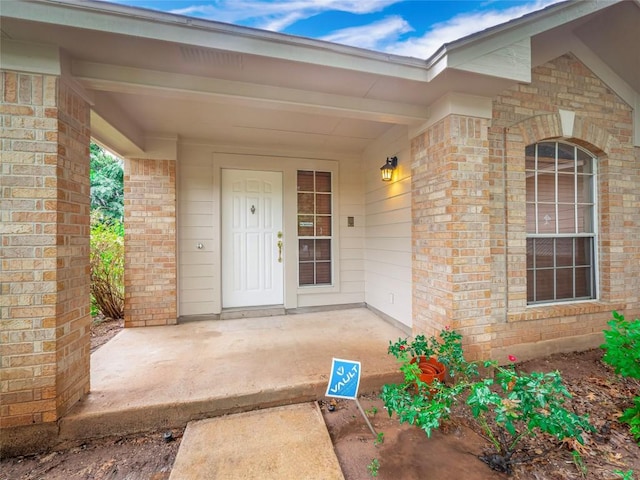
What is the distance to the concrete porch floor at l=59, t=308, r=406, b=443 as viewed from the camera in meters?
1.87

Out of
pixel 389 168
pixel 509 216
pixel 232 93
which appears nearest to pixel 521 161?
pixel 509 216

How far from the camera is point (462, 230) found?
2.40m

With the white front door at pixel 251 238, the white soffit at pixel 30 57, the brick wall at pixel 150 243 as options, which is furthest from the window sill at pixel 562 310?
the white soffit at pixel 30 57

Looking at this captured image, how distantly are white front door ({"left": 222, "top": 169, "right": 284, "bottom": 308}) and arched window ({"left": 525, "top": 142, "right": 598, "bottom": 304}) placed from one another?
3.13m

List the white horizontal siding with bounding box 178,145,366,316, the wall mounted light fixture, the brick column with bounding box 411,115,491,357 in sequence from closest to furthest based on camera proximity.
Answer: the brick column with bounding box 411,115,491,357, the wall mounted light fixture, the white horizontal siding with bounding box 178,145,366,316

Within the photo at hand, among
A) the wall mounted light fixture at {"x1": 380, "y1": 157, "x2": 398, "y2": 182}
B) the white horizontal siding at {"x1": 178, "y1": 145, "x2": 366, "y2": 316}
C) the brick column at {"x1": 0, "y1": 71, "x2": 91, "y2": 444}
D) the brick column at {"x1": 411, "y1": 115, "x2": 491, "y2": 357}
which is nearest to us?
the brick column at {"x1": 0, "y1": 71, "x2": 91, "y2": 444}

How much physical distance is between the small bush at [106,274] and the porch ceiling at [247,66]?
1.75 meters

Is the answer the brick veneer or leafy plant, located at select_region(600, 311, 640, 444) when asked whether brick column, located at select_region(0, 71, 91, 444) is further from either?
leafy plant, located at select_region(600, 311, 640, 444)

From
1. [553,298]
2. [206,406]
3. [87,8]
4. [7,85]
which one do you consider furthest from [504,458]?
[7,85]

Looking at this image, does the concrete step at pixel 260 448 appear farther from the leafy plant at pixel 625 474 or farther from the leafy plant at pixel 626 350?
the leafy plant at pixel 626 350

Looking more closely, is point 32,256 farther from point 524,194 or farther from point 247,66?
point 524,194

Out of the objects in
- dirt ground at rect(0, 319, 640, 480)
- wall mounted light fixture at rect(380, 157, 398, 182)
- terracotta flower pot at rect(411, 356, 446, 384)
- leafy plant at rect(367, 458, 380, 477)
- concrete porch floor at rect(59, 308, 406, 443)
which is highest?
wall mounted light fixture at rect(380, 157, 398, 182)

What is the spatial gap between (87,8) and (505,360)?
4.27 metres

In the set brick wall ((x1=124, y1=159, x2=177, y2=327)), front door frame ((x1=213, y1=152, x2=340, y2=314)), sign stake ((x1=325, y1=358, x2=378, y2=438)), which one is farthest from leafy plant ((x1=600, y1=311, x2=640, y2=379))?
brick wall ((x1=124, y1=159, x2=177, y2=327))
